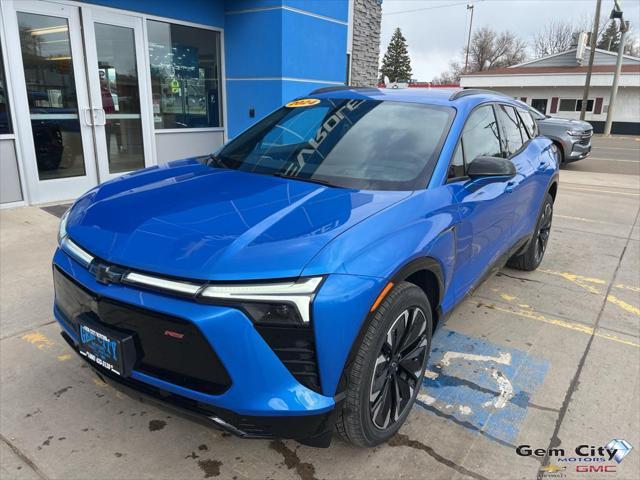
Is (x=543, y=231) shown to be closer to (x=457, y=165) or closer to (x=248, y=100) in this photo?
(x=457, y=165)

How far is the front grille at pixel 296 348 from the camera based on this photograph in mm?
1847

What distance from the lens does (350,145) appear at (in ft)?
10.0

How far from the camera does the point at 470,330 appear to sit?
3.76 meters

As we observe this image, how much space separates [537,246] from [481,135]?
205cm

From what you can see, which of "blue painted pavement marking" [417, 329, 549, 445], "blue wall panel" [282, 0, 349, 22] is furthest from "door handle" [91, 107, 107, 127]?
"blue painted pavement marking" [417, 329, 549, 445]

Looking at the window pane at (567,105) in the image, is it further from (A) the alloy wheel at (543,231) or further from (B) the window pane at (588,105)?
(A) the alloy wheel at (543,231)

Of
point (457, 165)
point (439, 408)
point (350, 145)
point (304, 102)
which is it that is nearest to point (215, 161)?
point (304, 102)

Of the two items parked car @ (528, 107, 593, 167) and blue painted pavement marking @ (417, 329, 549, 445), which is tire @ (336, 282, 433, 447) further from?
parked car @ (528, 107, 593, 167)

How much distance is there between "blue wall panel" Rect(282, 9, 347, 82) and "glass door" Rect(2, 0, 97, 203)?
10.6ft

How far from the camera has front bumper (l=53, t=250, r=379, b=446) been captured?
1.83 metres

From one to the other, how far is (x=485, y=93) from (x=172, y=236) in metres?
2.82

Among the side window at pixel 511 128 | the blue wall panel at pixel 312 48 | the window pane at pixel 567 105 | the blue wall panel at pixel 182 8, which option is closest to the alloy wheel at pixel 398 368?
the side window at pixel 511 128

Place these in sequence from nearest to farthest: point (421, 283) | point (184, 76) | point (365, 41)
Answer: point (421, 283) < point (184, 76) < point (365, 41)

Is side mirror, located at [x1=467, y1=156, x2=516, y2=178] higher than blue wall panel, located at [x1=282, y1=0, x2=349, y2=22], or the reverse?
blue wall panel, located at [x1=282, y1=0, x2=349, y2=22]
